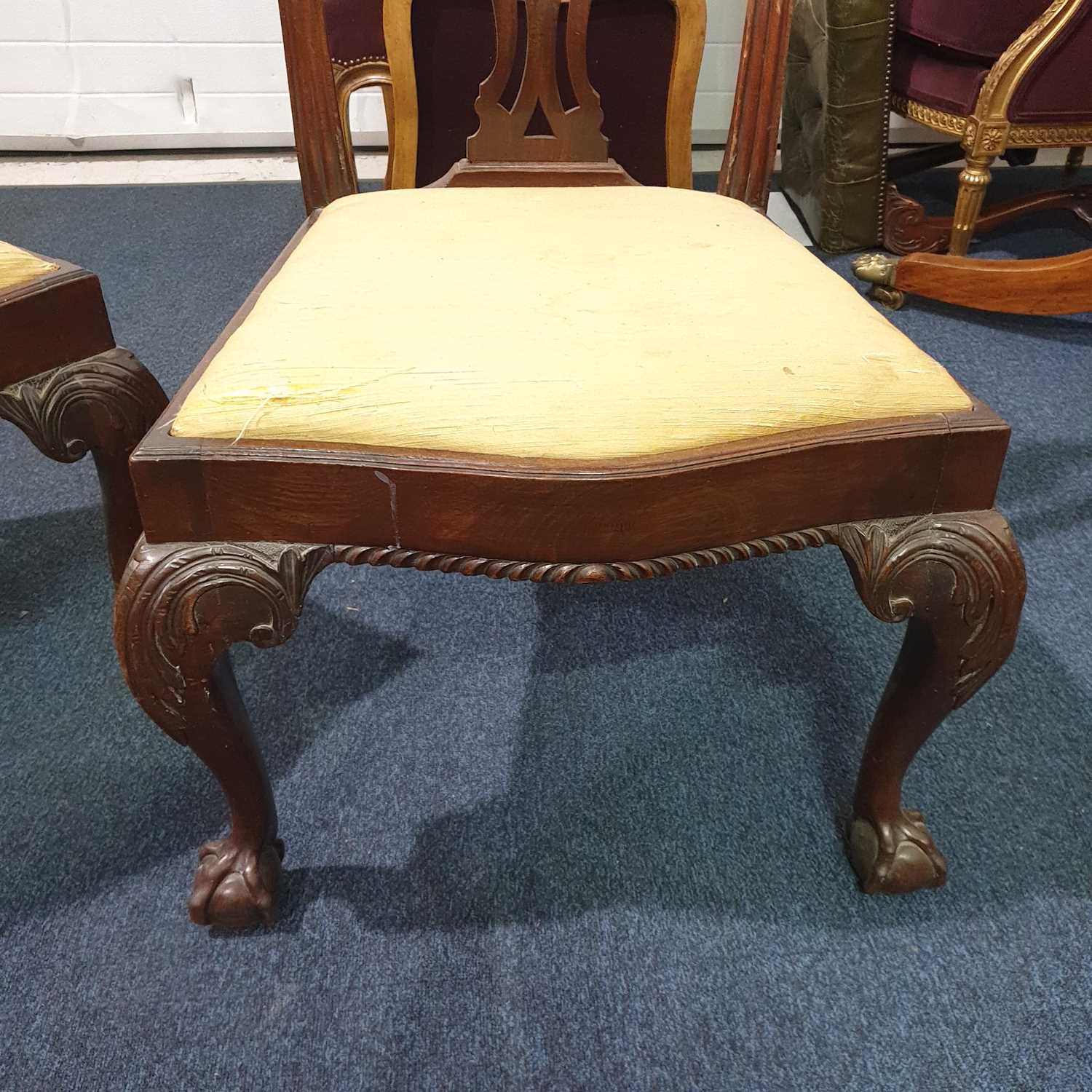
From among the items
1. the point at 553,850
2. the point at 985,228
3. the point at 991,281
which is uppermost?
the point at 991,281

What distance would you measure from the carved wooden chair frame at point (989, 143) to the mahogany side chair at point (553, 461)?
4.44 ft

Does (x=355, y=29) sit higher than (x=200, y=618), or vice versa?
(x=355, y=29)

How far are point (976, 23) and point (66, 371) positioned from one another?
1779 millimetres

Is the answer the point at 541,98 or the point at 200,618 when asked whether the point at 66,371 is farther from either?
the point at 541,98

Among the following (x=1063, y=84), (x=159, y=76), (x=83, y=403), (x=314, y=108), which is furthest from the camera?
(x=159, y=76)

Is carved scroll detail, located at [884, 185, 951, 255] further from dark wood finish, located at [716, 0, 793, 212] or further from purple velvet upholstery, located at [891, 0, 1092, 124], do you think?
dark wood finish, located at [716, 0, 793, 212]

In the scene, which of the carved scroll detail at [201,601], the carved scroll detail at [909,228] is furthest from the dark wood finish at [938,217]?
the carved scroll detail at [201,601]

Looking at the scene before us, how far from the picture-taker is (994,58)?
181cm

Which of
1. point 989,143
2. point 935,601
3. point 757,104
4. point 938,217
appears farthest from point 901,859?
point 938,217

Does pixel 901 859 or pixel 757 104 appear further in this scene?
pixel 757 104

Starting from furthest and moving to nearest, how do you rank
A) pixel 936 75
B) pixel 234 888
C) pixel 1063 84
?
1. pixel 936 75
2. pixel 1063 84
3. pixel 234 888

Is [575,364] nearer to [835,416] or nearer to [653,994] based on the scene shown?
[835,416]

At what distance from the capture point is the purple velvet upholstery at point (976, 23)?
1763 millimetres

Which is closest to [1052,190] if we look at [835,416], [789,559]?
[789,559]
